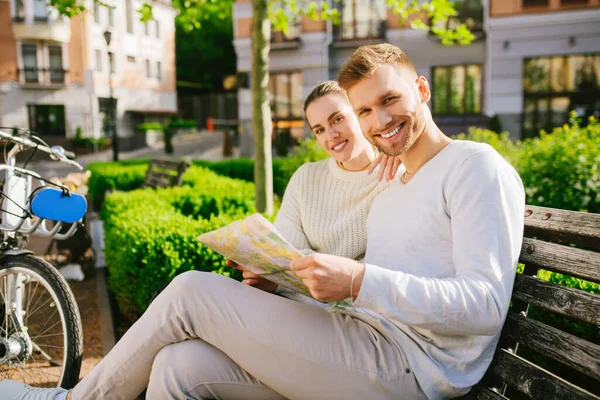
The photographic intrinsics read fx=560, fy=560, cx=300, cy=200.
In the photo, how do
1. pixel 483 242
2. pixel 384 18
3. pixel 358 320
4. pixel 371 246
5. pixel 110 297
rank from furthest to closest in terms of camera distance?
pixel 384 18 → pixel 110 297 → pixel 371 246 → pixel 358 320 → pixel 483 242

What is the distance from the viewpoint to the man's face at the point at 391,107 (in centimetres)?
205

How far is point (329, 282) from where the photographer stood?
67.4 inches

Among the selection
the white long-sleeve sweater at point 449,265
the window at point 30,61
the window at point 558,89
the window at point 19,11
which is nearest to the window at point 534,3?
the window at point 558,89

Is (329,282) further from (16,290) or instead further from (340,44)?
(340,44)

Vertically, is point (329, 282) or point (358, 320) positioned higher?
point (329, 282)

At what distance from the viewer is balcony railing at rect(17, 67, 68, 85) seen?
3466 centimetres

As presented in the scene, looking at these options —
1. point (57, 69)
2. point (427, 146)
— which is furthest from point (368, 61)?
point (57, 69)

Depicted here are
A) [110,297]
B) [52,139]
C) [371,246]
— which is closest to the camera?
[371,246]

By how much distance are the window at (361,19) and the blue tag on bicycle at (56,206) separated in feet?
80.8

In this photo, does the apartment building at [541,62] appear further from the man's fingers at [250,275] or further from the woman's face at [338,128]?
the man's fingers at [250,275]

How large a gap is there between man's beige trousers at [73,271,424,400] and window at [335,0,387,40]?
25.5m

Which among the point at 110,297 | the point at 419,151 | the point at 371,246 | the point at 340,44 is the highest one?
the point at 340,44

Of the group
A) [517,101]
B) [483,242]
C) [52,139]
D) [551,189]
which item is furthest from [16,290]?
[52,139]

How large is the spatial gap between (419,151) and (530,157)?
14.1 feet
